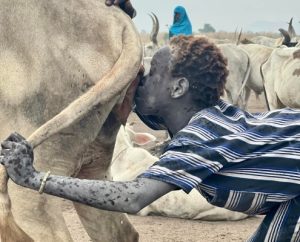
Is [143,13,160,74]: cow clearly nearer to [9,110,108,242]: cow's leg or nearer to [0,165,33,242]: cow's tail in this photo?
[9,110,108,242]: cow's leg

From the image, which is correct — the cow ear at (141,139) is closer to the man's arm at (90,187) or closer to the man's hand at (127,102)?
the man's hand at (127,102)

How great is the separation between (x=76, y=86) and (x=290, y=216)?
4.01 ft

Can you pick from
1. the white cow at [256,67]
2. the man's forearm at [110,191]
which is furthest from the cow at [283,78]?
the man's forearm at [110,191]

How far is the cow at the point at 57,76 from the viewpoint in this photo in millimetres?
3479

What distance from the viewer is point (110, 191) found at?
2705 mm

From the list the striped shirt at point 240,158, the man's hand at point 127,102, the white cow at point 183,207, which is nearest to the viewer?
the striped shirt at point 240,158

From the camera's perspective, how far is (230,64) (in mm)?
13680

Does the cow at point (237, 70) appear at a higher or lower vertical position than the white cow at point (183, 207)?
lower

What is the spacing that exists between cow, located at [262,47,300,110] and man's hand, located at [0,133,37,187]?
7958 mm

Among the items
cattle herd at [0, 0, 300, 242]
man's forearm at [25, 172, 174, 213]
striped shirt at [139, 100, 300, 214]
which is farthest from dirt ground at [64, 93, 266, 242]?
man's forearm at [25, 172, 174, 213]

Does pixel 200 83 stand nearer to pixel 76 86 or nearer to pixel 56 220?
pixel 76 86

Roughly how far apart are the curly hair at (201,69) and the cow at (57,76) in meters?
0.36

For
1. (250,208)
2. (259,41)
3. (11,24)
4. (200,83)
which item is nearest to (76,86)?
(11,24)

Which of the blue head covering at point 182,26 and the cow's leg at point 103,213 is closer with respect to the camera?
the cow's leg at point 103,213
